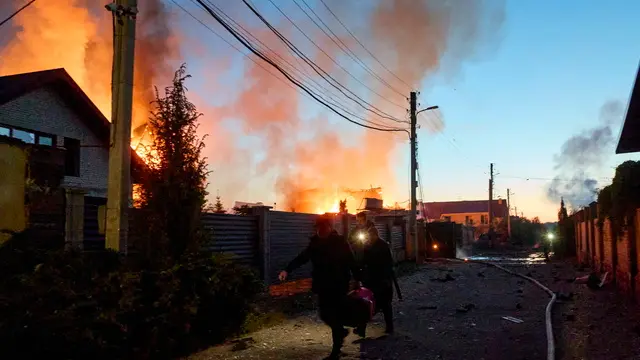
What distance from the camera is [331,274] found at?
7.09 metres

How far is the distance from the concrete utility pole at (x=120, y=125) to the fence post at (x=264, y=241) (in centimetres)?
620

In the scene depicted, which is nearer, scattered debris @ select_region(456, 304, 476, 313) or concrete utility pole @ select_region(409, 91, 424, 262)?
scattered debris @ select_region(456, 304, 476, 313)

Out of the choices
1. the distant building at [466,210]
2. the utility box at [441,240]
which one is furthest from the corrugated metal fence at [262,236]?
the distant building at [466,210]

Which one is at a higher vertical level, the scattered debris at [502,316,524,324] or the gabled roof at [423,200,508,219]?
the gabled roof at [423,200,508,219]

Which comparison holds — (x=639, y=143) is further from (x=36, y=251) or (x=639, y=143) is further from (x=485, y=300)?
(x=36, y=251)

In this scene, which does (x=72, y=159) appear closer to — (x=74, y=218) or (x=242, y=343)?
(x=74, y=218)

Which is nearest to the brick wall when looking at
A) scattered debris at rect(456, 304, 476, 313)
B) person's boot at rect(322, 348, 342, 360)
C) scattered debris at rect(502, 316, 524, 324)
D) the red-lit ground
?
the red-lit ground

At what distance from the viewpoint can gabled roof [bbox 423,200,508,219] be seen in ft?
351

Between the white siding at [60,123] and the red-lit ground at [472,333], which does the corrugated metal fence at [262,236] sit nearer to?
the red-lit ground at [472,333]

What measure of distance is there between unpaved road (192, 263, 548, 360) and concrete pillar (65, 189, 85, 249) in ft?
7.75

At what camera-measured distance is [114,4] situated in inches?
301

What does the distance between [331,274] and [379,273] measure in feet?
6.25

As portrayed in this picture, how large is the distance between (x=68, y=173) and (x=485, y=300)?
15494 mm

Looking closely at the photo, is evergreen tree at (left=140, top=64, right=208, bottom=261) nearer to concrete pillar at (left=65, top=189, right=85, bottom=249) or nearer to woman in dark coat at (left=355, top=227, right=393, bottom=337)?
concrete pillar at (left=65, top=189, right=85, bottom=249)
